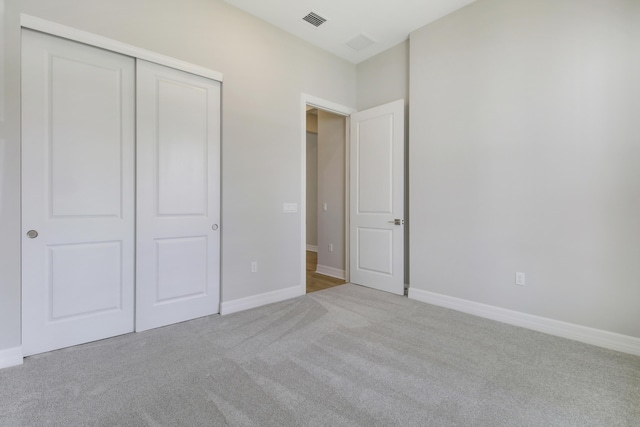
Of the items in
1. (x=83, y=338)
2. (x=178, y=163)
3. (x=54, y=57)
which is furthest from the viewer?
(x=178, y=163)

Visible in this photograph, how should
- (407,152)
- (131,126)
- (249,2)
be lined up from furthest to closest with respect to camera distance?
(407,152)
(249,2)
(131,126)

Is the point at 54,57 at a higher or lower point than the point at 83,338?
higher

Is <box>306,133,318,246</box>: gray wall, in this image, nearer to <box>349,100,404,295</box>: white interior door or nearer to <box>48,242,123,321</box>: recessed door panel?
<box>349,100,404,295</box>: white interior door

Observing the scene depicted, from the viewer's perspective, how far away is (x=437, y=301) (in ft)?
11.0

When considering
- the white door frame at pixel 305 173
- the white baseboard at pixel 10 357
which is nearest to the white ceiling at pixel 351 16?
the white door frame at pixel 305 173

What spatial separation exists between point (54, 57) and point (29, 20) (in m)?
0.24

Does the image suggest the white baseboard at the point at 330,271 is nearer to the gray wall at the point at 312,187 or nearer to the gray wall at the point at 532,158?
the gray wall at the point at 532,158

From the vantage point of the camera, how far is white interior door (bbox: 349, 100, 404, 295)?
12.1ft

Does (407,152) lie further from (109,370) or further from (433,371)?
(109,370)

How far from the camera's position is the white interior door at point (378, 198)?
146 inches

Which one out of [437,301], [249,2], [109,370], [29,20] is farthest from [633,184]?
[29,20]

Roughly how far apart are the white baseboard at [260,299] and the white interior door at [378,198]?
102 centimetres

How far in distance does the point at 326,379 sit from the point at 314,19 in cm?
352

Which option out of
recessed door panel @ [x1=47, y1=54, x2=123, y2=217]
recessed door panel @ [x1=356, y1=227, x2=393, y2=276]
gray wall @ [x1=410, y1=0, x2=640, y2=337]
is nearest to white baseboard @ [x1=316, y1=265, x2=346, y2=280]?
recessed door panel @ [x1=356, y1=227, x2=393, y2=276]
